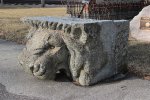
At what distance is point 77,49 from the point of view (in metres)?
5.98

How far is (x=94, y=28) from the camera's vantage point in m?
5.95

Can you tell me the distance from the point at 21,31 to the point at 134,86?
6.95 meters

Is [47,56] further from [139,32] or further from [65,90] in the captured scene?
[139,32]

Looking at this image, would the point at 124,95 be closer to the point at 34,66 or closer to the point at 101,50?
the point at 101,50

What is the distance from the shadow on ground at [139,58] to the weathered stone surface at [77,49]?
2.20ft

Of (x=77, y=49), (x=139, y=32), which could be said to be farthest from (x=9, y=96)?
(x=139, y=32)

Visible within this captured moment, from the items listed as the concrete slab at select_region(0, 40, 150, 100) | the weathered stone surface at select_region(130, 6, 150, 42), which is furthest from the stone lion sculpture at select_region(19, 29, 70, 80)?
the weathered stone surface at select_region(130, 6, 150, 42)

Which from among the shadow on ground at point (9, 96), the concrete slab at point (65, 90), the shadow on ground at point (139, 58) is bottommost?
the shadow on ground at point (9, 96)

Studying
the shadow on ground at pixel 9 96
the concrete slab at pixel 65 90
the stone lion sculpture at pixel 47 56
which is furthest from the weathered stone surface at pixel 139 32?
the shadow on ground at pixel 9 96

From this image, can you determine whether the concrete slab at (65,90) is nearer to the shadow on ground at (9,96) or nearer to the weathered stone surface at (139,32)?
the shadow on ground at (9,96)

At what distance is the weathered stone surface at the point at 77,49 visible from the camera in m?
5.96

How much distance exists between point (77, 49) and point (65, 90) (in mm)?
631

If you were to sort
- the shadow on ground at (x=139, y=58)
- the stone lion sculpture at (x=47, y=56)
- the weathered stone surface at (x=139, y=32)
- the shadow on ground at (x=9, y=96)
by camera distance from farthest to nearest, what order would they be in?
the weathered stone surface at (x=139, y=32), the shadow on ground at (x=139, y=58), the stone lion sculpture at (x=47, y=56), the shadow on ground at (x=9, y=96)

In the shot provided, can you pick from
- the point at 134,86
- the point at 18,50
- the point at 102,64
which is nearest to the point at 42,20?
the point at 102,64
